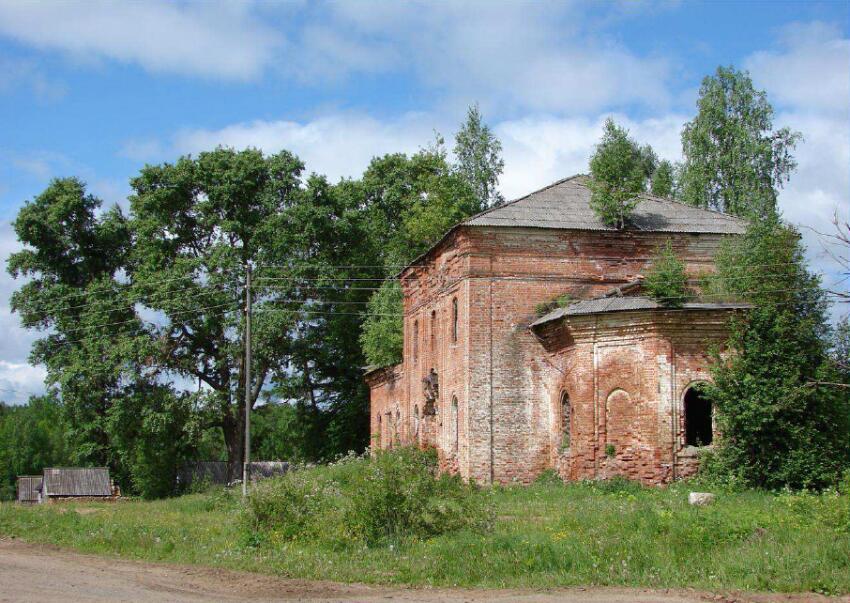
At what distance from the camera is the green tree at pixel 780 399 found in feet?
72.0

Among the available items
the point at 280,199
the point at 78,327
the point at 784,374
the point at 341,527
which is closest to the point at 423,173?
the point at 280,199

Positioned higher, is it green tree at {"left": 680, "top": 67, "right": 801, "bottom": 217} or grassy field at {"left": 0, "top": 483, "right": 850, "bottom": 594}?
green tree at {"left": 680, "top": 67, "right": 801, "bottom": 217}

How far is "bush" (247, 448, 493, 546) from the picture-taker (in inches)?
622

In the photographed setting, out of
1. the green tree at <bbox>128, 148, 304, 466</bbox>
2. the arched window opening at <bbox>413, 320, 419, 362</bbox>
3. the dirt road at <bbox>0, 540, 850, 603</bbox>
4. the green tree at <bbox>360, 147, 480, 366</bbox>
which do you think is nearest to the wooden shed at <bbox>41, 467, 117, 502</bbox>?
the green tree at <bbox>128, 148, 304, 466</bbox>

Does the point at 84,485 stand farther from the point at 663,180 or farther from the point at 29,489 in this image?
the point at 663,180

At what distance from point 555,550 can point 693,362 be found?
1139 cm

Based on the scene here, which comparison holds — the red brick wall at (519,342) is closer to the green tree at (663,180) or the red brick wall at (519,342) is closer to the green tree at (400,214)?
the green tree at (400,214)

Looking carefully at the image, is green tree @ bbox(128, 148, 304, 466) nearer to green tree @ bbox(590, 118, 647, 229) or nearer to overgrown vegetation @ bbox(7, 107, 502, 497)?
overgrown vegetation @ bbox(7, 107, 502, 497)

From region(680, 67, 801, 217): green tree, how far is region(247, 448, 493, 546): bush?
25.2 metres

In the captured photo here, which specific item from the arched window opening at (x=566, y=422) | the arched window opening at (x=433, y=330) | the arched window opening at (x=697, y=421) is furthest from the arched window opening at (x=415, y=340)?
the arched window opening at (x=697, y=421)

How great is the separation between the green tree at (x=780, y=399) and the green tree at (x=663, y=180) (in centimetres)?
2149

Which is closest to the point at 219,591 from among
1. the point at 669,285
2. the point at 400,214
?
the point at 669,285

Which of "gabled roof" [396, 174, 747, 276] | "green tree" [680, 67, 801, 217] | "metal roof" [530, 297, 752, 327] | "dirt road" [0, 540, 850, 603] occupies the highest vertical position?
"green tree" [680, 67, 801, 217]

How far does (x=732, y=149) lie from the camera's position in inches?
1518
